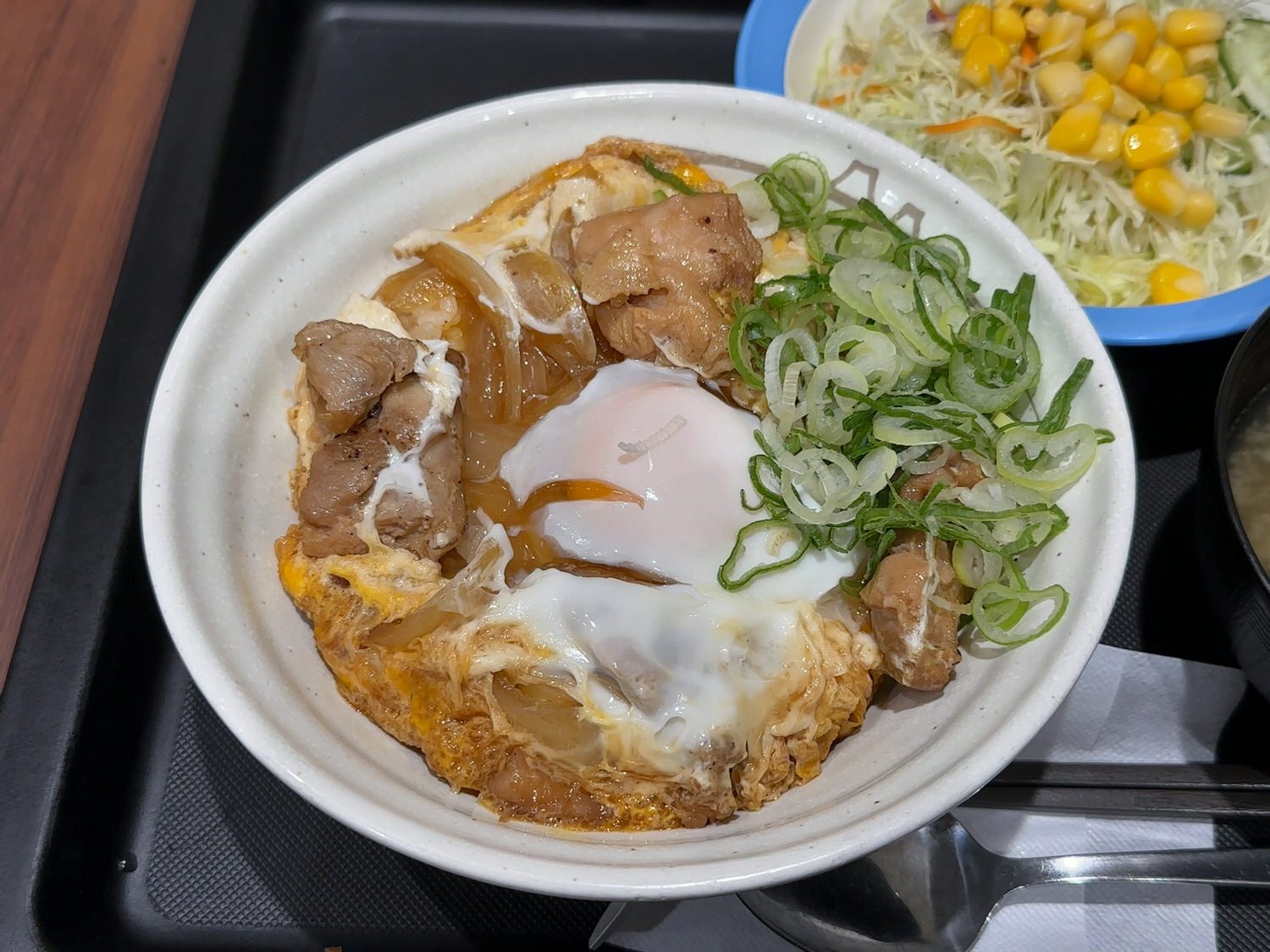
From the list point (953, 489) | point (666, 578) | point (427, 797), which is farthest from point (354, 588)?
point (953, 489)

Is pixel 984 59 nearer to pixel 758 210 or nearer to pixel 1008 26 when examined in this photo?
pixel 1008 26

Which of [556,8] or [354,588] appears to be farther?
[556,8]

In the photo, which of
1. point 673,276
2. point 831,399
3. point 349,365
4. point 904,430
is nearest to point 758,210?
point 673,276

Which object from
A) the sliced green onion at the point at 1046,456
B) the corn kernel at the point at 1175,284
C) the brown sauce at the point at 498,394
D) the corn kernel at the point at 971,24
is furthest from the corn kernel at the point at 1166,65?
the brown sauce at the point at 498,394

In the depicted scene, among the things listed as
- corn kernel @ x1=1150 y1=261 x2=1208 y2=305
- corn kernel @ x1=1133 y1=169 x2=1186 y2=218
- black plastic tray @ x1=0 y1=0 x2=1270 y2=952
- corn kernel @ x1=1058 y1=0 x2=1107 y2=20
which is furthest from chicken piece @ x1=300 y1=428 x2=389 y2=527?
corn kernel @ x1=1058 y1=0 x2=1107 y2=20

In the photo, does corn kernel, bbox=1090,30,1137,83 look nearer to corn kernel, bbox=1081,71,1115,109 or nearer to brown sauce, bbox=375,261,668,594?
corn kernel, bbox=1081,71,1115,109

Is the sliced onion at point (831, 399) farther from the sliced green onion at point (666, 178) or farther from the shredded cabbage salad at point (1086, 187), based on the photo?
the shredded cabbage salad at point (1086, 187)

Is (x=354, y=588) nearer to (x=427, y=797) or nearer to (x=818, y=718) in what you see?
(x=427, y=797)
